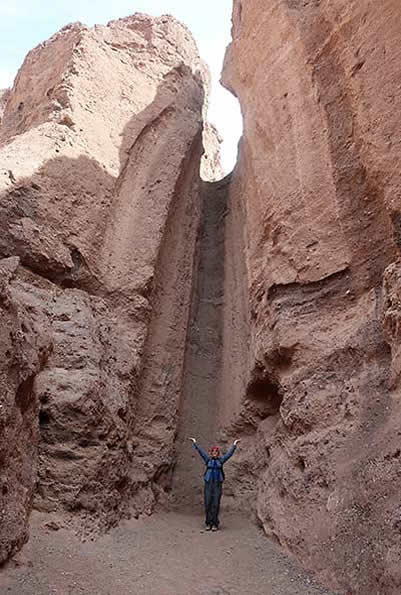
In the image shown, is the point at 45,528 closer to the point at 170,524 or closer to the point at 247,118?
the point at 170,524

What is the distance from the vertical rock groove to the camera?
30.5ft

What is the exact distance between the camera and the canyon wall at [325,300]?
19.1 feet

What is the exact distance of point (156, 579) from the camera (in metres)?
5.88

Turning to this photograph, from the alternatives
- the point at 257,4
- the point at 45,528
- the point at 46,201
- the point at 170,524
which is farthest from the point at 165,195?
the point at 45,528

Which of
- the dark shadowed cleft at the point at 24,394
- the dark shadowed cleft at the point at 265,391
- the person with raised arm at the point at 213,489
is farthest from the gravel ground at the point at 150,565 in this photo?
the dark shadowed cleft at the point at 265,391

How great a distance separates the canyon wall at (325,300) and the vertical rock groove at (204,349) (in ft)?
1.32

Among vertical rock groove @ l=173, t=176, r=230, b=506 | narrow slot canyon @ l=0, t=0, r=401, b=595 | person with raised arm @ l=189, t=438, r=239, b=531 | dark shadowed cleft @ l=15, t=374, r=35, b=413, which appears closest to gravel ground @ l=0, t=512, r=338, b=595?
narrow slot canyon @ l=0, t=0, r=401, b=595

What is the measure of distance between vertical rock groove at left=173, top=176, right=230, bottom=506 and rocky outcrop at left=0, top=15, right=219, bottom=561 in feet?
1.28

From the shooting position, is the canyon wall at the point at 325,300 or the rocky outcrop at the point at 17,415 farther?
the canyon wall at the point at 325,300

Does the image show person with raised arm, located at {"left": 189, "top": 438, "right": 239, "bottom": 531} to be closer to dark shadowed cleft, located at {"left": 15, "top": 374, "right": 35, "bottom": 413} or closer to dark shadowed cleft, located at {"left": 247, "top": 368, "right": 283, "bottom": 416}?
dark shadowed cleft, located at {"left": 247, "top": 368, "right": 283, "bottom": 416}

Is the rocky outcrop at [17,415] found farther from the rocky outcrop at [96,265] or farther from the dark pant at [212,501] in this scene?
the dark pant at [212,501]

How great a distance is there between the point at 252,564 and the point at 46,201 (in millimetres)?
5922

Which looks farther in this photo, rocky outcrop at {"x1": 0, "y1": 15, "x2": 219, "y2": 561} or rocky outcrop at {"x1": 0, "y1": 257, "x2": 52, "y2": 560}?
rocky outcrop at {"x1": 0, "y1": 15, "x2": 219, "y2": 561}

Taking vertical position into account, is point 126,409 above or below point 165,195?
below
